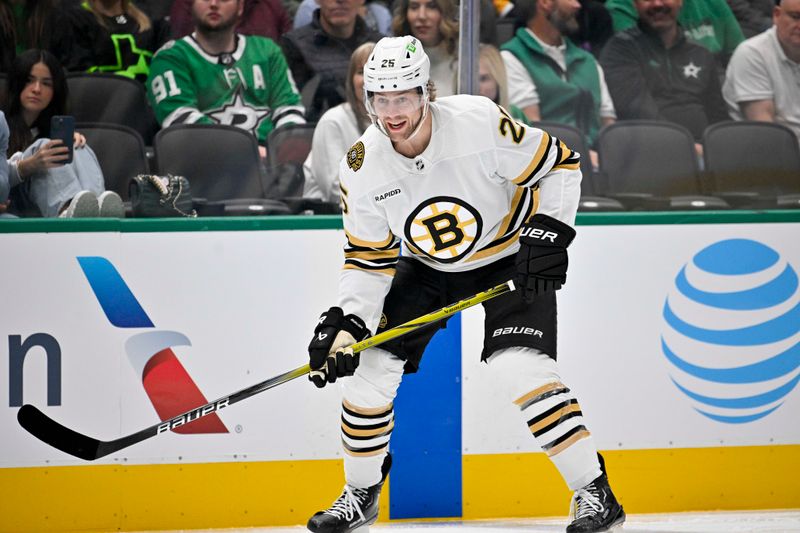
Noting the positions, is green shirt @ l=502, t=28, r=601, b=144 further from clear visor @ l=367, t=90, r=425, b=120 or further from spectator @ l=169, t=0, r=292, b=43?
clear visor @ l=367, t=90, r=425, b=120

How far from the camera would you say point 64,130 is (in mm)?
3453

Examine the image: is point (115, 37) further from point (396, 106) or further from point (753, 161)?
point (753, 161)

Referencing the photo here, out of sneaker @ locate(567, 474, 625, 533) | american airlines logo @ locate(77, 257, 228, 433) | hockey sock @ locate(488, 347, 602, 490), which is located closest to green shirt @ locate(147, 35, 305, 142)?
american airlines logo @ locate(77, 257, 228, 433)

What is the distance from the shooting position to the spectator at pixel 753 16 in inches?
150

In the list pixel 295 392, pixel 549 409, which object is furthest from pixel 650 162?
pixel 295 392

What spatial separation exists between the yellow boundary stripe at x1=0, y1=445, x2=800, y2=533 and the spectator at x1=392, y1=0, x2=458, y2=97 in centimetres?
119

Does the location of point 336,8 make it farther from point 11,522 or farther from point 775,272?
point 11,522

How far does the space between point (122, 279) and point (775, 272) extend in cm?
200

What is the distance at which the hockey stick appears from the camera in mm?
2980

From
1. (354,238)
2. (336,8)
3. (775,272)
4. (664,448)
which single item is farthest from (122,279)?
(775,272)

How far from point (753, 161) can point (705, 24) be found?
19.0 inches

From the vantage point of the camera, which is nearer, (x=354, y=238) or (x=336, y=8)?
(x=354, y=238)

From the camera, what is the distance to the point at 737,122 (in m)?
3.81

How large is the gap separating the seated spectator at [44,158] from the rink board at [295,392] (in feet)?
0.34
